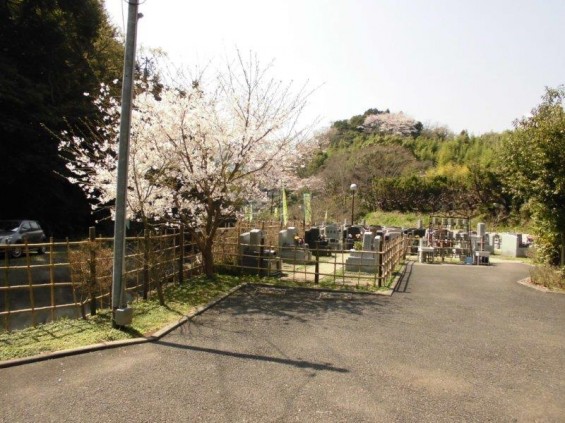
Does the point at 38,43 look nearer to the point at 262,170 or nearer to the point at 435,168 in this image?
the point at 262,170

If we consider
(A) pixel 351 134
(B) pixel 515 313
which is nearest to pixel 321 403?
(B) pixel 515 313

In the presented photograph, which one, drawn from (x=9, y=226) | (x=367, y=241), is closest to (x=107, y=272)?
(x=367, y=241)

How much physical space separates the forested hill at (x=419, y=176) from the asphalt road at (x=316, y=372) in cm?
2542

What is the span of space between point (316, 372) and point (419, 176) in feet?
114

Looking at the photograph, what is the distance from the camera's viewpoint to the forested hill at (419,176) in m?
32.6

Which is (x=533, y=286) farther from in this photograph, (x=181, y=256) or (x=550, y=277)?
(x=181, y=256)

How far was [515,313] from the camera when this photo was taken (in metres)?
8.56

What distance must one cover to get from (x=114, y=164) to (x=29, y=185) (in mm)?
14636

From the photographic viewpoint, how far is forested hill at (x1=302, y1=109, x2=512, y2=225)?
3262cm

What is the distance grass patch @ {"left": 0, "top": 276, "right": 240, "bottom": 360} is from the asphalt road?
437 mm

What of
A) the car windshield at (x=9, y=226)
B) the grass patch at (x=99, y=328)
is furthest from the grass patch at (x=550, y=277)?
the car windshield at (x=9, y=226)

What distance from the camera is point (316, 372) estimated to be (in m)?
5.20

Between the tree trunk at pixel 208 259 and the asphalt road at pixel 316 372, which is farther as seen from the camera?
the tree trunk at pixel 208 259

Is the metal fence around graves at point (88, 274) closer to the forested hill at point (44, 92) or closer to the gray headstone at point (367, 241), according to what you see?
the gray headstone at point (367, 241)
